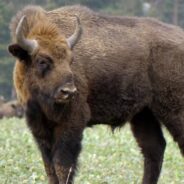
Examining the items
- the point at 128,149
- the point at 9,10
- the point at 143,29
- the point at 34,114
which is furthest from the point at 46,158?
the point at 9,10

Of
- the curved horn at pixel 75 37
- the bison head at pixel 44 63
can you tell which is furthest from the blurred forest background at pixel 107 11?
the bison head at pixel 44 63

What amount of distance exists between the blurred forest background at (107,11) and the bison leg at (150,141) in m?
20.8

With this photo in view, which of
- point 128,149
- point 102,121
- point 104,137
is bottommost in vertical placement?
point 104,137

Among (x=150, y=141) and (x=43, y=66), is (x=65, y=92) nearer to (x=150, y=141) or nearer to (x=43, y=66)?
(x=43, y=66)

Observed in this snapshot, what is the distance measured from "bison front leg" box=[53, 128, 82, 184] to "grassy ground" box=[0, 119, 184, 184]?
75 cm

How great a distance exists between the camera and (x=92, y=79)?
942 cm

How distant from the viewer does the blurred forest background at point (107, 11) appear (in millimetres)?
33844

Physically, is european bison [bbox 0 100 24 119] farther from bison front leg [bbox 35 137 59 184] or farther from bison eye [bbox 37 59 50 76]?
bison eye [bbox 37 59 50 76]

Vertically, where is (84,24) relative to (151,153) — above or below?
above

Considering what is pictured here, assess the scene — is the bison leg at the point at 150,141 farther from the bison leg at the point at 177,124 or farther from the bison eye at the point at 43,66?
the bison eye at the point at 43,66

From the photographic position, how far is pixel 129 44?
1003cm

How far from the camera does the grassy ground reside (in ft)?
33.7

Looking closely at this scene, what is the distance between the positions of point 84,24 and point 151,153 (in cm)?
213

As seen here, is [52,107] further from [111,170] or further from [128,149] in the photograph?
[128,149]
